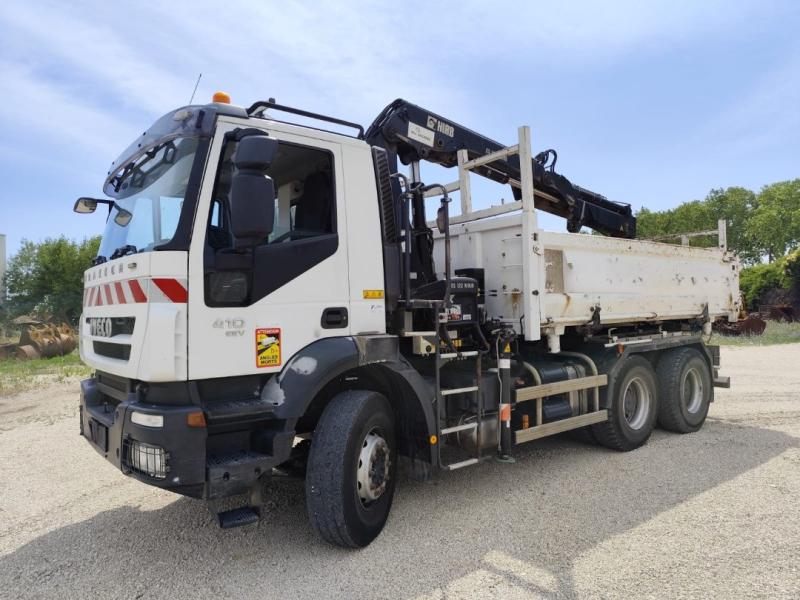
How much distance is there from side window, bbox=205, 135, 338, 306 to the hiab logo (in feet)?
5.82

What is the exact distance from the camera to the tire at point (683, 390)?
673cm

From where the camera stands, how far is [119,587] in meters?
3.37

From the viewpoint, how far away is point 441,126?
553 centimetres

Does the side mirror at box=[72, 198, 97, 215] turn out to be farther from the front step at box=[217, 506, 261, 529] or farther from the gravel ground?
the front step at box=[217, 506, 261, 529]

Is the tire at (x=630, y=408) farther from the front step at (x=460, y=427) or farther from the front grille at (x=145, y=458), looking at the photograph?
the front grille at (x=145, y=458)

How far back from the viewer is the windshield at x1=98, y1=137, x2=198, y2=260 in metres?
3.41

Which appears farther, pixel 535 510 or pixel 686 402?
pixel 686 402

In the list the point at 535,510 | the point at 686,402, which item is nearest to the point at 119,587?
the point at 535,510

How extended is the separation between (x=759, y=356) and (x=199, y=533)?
16.4m

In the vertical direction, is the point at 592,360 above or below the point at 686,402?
above

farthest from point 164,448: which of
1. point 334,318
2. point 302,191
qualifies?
point 302,191

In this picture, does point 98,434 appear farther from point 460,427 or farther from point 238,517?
point 460,427

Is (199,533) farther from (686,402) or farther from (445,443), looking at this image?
(686,402)

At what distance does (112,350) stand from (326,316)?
1.39m
